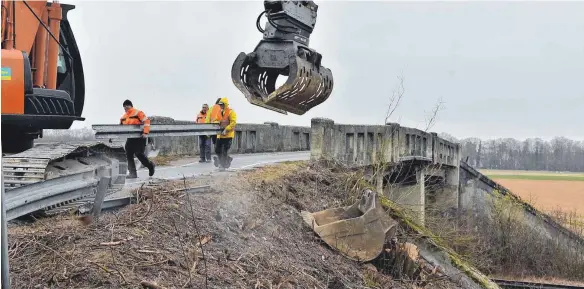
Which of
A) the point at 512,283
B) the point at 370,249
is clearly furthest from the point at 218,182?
the point at 512,283

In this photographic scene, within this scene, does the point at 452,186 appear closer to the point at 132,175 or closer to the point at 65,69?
the point at 132,175

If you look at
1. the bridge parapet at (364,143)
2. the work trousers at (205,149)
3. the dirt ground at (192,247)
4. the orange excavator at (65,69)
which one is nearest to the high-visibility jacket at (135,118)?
the dirt ground at (192,247)

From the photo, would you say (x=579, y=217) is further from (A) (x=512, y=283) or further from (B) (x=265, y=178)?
(B) (x=265, y=178)

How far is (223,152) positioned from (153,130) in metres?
2.87

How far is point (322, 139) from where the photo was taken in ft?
50.5

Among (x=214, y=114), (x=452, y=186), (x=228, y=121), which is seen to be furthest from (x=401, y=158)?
(x=452, y=186)

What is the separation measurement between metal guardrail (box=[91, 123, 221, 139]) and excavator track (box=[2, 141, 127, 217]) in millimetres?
518

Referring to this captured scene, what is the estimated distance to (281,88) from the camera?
35.8 feet

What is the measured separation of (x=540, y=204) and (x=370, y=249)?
3192 centimetres

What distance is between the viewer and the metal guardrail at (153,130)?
31.4ft

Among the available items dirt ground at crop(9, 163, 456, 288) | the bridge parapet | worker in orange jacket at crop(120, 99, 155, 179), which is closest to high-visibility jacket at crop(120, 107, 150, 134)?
worker in orange jacket at crop(120, 99, 155, 179)

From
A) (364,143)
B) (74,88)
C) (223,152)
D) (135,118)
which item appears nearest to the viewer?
(74,88)

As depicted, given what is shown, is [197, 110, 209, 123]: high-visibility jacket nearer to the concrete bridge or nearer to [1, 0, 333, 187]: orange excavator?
the concrete bridge

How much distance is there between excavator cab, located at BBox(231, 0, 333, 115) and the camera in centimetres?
1084
